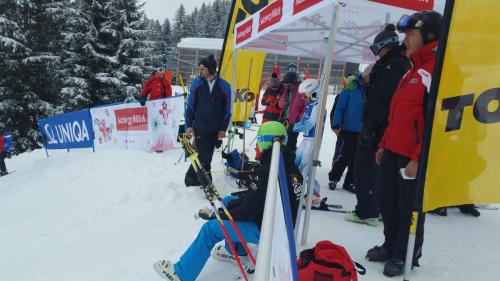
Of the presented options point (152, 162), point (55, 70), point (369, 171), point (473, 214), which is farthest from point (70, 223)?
point (55, 70)

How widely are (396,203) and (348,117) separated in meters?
2.79

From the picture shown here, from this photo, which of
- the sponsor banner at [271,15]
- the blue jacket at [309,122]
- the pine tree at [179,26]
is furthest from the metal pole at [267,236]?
the pine tree at [179,26]

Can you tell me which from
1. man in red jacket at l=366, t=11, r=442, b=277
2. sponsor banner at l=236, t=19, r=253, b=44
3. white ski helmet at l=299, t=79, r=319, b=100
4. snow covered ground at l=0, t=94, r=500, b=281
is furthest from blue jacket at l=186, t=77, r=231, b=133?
man in red jacket at l=366, t=11, r=442, b=277

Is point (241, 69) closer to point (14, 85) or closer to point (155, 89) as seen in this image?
point (155, 89)

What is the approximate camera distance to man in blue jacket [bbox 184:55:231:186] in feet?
18.8

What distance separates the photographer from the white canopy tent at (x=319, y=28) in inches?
138

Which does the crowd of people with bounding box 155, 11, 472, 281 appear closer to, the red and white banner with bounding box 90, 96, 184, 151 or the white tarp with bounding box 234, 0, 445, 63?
the white tarp with bounding box 234, 0, 445, 63

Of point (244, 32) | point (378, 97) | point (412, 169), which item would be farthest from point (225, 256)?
point (244, 32)

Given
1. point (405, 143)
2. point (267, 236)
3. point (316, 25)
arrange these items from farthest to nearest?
point (316, 25) < point (405, 143) < point (267, 236)

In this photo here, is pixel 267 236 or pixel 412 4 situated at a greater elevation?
pixel 412 4

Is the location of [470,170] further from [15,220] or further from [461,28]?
[15,220]

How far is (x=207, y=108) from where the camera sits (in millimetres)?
5723

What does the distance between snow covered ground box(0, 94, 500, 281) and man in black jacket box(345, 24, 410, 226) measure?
697 mm

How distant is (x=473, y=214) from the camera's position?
503 centimetres
